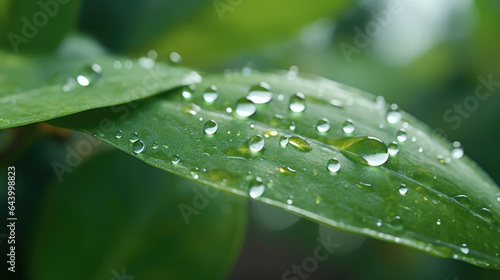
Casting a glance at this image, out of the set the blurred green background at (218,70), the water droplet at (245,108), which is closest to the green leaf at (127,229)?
the blurred green background at (218,70)

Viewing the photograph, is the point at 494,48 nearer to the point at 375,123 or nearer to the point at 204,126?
the point at 375,123

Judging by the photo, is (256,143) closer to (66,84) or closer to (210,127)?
(210,127)

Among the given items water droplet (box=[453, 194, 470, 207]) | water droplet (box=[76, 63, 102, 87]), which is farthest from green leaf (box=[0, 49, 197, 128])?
water droplet (box=[453, 194, 470, 207])

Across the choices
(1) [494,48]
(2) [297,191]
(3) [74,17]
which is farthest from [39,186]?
(1) [494,48]

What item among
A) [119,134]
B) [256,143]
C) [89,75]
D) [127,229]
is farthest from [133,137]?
[127,229]

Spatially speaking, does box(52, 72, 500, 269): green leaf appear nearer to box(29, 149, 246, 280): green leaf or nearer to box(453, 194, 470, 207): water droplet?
box(453, 194, 470, 207): water droplet
